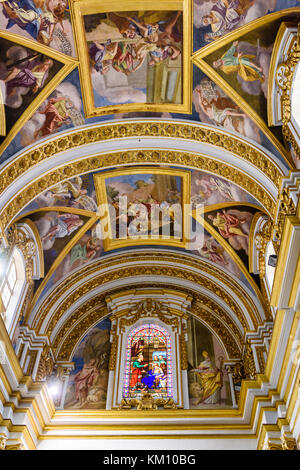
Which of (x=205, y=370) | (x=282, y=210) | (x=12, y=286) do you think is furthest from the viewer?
(x=205, y=370)

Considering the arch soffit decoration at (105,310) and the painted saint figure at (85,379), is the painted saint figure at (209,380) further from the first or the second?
the painted saint figure at (85,379)

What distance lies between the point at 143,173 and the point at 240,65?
4.06 metres

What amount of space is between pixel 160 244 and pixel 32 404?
641 cm

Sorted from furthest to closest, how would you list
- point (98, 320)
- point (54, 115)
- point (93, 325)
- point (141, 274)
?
point (141, 274), point (98, 320), point (93, 325), point (54, 115)

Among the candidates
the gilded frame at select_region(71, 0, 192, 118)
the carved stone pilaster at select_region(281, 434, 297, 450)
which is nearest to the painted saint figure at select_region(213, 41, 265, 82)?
the gilded frame at select_region(71, 0, 192, 118)

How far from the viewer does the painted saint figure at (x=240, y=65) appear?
11.0m

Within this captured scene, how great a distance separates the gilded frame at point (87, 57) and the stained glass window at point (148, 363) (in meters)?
6.58

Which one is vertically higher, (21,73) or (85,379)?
(21,73)

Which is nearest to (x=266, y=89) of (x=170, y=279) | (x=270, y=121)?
(x=270, y=121)

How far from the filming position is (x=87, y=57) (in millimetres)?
11523

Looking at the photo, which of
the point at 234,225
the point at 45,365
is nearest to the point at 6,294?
the point at 45,365

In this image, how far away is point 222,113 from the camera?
12.0m

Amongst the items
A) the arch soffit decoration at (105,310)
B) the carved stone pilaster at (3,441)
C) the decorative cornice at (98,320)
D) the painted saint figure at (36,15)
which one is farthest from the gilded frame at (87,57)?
the carved stone pilaster at (3,441)

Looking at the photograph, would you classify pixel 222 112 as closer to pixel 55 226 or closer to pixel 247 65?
pixel 247 65
